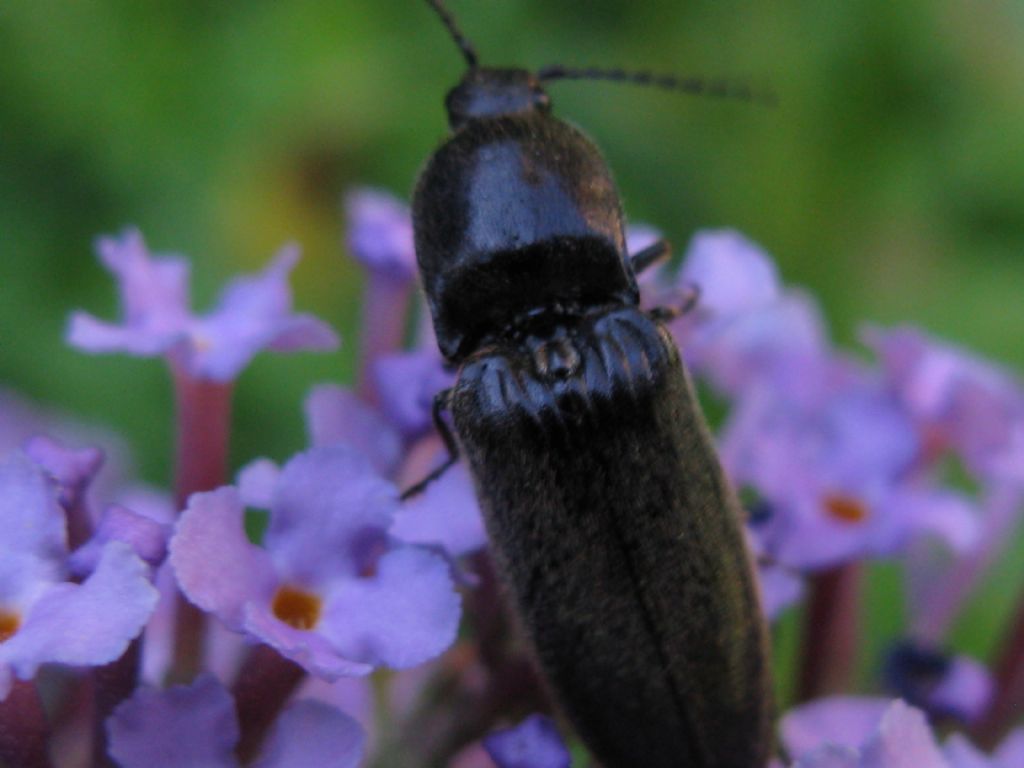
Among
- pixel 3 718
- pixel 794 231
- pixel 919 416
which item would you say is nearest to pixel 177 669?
pixel 3 718

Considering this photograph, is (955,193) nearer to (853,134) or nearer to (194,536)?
(853,134)

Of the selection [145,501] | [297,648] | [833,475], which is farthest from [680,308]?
[145,501]

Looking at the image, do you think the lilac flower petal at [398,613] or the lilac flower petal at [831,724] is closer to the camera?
the lilac flower petal at [398,613]

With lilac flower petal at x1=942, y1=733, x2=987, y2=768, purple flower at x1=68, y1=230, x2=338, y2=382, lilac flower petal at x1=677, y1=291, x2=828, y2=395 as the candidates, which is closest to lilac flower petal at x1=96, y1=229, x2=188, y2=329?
purple flower at x1=68, y1=230, x2=338, y2=382

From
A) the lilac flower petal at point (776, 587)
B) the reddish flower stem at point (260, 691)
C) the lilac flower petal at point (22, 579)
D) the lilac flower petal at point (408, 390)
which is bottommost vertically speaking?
the reddish flower stem at point (260, 691)

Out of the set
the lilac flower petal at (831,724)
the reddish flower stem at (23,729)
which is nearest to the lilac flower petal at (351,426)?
the reddish flower stem at (23,729)

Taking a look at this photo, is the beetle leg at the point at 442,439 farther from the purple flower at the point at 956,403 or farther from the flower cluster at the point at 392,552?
the purple flower at the point at 956,403
